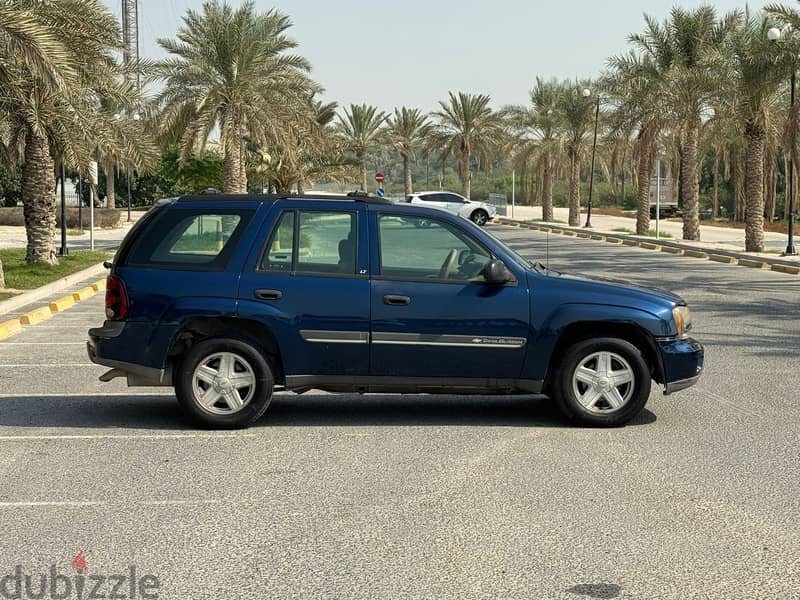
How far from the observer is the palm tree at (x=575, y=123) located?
5922cm

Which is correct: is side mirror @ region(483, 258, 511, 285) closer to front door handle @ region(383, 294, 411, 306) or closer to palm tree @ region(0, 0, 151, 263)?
front door handle @ region(383, 294, 411, 306)

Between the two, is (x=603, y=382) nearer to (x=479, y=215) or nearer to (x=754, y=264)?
(x=754, y=264)

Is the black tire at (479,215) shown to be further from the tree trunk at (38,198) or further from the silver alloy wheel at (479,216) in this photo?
the tree trunk at (38,198)

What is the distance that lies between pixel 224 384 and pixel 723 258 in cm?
2491

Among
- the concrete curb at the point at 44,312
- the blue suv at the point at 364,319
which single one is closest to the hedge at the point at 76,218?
the concrete curb at the point at 44,312

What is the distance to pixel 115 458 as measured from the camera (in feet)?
25.2

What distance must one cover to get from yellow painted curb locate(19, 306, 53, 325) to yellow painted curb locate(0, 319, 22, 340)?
0.34m

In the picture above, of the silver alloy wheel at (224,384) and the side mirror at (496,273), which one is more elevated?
the side mirror at (496,273)

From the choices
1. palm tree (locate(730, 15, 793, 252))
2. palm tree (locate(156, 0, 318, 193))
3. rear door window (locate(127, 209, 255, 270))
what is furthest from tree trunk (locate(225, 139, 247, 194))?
rear door window (locate(127, 209, 255, 270))

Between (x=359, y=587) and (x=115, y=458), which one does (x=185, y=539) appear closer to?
(x=359, y=587)

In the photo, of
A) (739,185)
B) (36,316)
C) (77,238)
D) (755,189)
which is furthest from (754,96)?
(739,185)

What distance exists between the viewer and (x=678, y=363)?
8.81 metres

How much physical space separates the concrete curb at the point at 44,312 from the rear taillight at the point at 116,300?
6.51 m

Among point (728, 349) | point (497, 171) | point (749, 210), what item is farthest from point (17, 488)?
point (497, 171)
